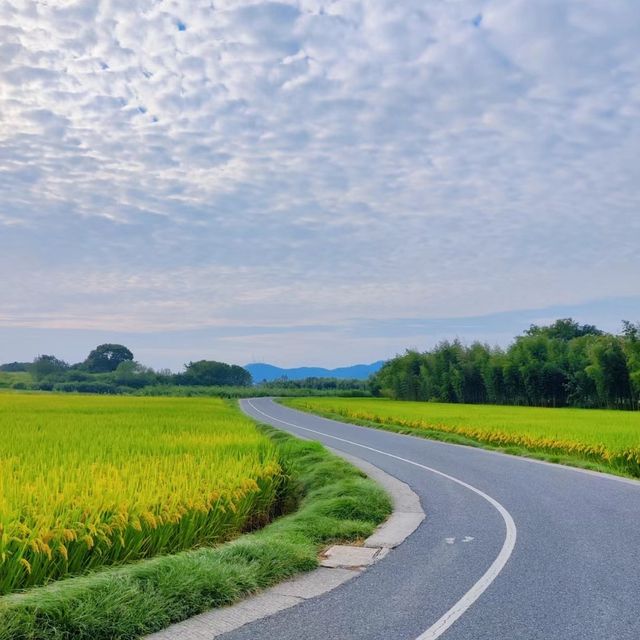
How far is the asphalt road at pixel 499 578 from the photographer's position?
206 inches

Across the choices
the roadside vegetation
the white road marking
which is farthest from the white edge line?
the roadside vegetation

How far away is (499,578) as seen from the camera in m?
6.60

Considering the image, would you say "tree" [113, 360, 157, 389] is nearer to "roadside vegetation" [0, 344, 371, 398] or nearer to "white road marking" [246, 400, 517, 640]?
"roadside vegetation" [0, 344, 371, 398]

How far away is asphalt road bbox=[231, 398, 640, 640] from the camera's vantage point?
206 inches

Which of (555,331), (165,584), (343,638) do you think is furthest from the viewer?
(555,331)

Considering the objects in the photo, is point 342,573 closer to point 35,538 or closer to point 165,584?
point 165,584

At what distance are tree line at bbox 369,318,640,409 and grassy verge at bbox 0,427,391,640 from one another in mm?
58302

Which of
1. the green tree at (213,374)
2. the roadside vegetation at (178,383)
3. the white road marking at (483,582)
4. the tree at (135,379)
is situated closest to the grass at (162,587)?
the white road marking at (483,582)

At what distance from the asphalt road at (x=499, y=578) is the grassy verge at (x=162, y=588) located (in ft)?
2.09

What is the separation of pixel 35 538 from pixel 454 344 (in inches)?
3730

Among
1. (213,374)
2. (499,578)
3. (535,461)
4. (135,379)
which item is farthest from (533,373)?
(213,374)

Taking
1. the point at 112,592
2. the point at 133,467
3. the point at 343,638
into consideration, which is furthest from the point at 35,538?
the point at 133,467

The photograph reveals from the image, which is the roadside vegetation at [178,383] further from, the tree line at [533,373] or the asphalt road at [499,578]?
the asphalt road at [499,578]

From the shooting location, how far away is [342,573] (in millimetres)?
6891
